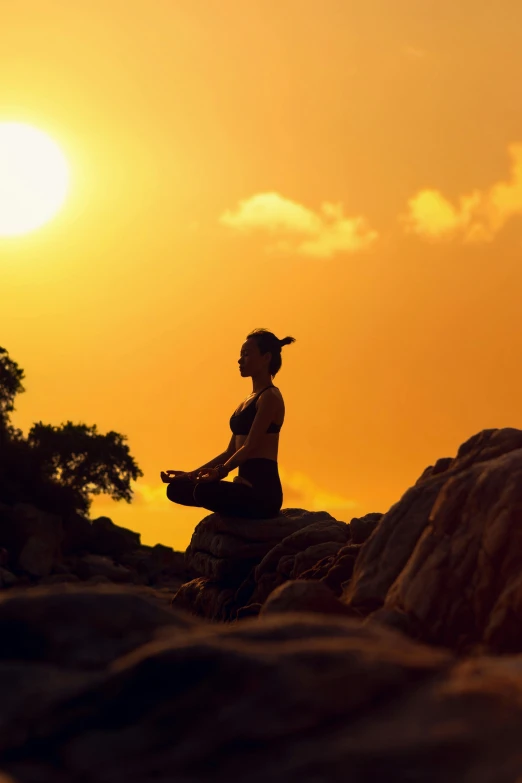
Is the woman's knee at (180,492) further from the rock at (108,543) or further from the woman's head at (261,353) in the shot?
the rock at (108,543)

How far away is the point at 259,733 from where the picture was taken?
4027 millimetres

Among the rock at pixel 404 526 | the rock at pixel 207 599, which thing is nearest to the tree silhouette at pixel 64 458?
the rock at pixel 207 599

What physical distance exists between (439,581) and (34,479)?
1403 inches

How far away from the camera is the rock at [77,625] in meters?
5.54

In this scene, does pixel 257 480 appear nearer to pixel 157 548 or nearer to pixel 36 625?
pixel 36 625

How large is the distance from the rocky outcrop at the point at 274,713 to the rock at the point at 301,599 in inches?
67.0

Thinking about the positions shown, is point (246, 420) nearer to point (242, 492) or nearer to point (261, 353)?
point (261, 353)

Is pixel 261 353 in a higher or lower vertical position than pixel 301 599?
higher

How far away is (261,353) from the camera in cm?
1414

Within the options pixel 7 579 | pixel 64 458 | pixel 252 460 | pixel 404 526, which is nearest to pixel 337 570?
pixel 404 526

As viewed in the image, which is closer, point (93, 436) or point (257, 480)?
point (257, 480)

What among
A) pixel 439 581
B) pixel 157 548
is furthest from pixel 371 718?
pixel 157 548

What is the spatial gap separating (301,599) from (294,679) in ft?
9.32

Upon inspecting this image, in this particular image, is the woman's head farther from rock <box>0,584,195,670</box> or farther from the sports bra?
rock <box>0,584,195,670</box>
